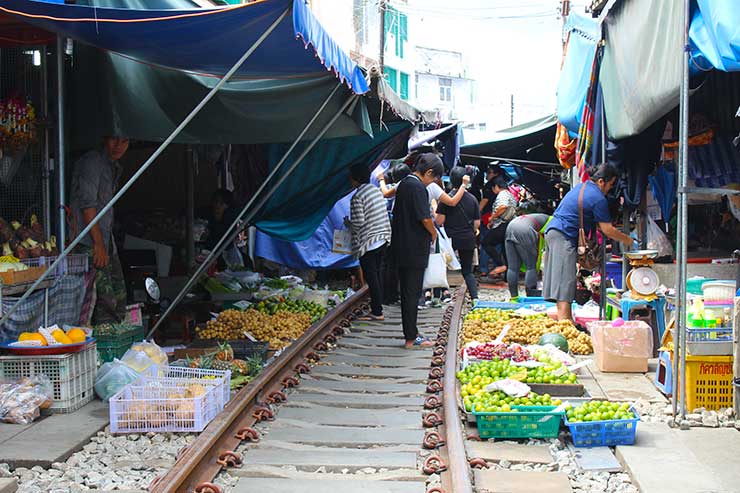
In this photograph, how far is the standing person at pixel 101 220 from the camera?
290 inches

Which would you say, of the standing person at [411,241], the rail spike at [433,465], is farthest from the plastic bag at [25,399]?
the standing person at [411,241]

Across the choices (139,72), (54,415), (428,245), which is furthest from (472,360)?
(139,72)

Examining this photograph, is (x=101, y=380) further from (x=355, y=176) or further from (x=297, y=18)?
(x=355, y=176)

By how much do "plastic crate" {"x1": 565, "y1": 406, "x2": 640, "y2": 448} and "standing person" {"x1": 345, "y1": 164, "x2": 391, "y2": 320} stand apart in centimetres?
513

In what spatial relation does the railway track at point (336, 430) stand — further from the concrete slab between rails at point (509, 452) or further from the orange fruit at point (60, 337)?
the orange fruit at point (60, 337)

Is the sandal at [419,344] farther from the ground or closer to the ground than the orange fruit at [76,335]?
closer to the ground

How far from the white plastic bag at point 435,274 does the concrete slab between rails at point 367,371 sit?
331 cm

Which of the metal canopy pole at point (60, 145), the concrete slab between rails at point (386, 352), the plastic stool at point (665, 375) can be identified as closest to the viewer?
the plastic stool at point (665, 375)

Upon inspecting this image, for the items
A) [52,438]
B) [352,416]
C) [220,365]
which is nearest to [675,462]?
[352,416]

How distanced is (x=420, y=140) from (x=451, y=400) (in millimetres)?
10662

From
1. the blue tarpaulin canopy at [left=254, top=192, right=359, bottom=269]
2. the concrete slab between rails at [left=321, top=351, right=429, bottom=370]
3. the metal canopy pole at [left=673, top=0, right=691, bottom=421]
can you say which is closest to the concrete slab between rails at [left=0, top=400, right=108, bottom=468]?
the concrete slab between rails at [left=321, top=351, right=429, bottom=370]

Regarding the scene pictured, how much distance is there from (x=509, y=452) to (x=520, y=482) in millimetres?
623

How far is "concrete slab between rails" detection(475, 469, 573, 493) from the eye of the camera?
171 inches

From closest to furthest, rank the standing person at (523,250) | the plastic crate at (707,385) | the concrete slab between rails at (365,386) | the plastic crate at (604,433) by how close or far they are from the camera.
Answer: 1. the plastic crate at (604,433)
2. the plastic crate at (707,385)
3. the concrete slab between rails at (365,386)
4. the standing person at (523,250)
